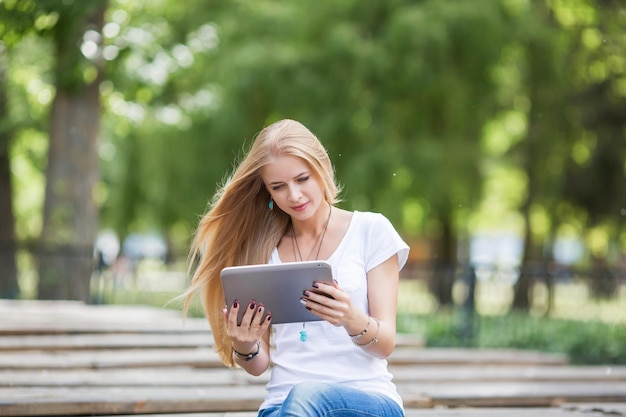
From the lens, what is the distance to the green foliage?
1024 centimetres

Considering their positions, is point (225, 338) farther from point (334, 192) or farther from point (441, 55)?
point (441, 55)

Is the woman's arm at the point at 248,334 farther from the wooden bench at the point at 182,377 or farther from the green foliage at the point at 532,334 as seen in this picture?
the green foliage at the point at 532,334

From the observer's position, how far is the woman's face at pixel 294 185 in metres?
3.20

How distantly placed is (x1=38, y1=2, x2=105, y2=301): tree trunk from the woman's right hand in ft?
30.8

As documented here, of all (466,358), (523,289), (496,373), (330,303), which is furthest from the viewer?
(523,289)

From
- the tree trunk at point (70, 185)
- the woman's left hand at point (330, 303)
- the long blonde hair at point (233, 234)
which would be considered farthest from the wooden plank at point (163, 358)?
the tree trunk at point (70, 185)

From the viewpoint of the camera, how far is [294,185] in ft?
10.5

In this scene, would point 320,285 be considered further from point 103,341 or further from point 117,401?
point 103,341

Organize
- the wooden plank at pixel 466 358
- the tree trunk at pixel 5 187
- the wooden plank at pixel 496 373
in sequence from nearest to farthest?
the wooden plank at pixel 496 373 < the wooden plank at pixel 466 358 < the tree trunk at pixel 5 187

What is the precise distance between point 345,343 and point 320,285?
306 millimetres

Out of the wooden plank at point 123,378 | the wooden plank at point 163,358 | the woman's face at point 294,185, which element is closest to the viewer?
the woman's face at point 294,185

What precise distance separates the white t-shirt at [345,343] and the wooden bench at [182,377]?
4.24ft

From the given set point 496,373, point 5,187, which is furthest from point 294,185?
point 5,187

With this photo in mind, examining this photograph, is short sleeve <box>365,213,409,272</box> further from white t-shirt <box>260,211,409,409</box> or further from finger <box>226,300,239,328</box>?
finger <box>226,300,239,328</box>
